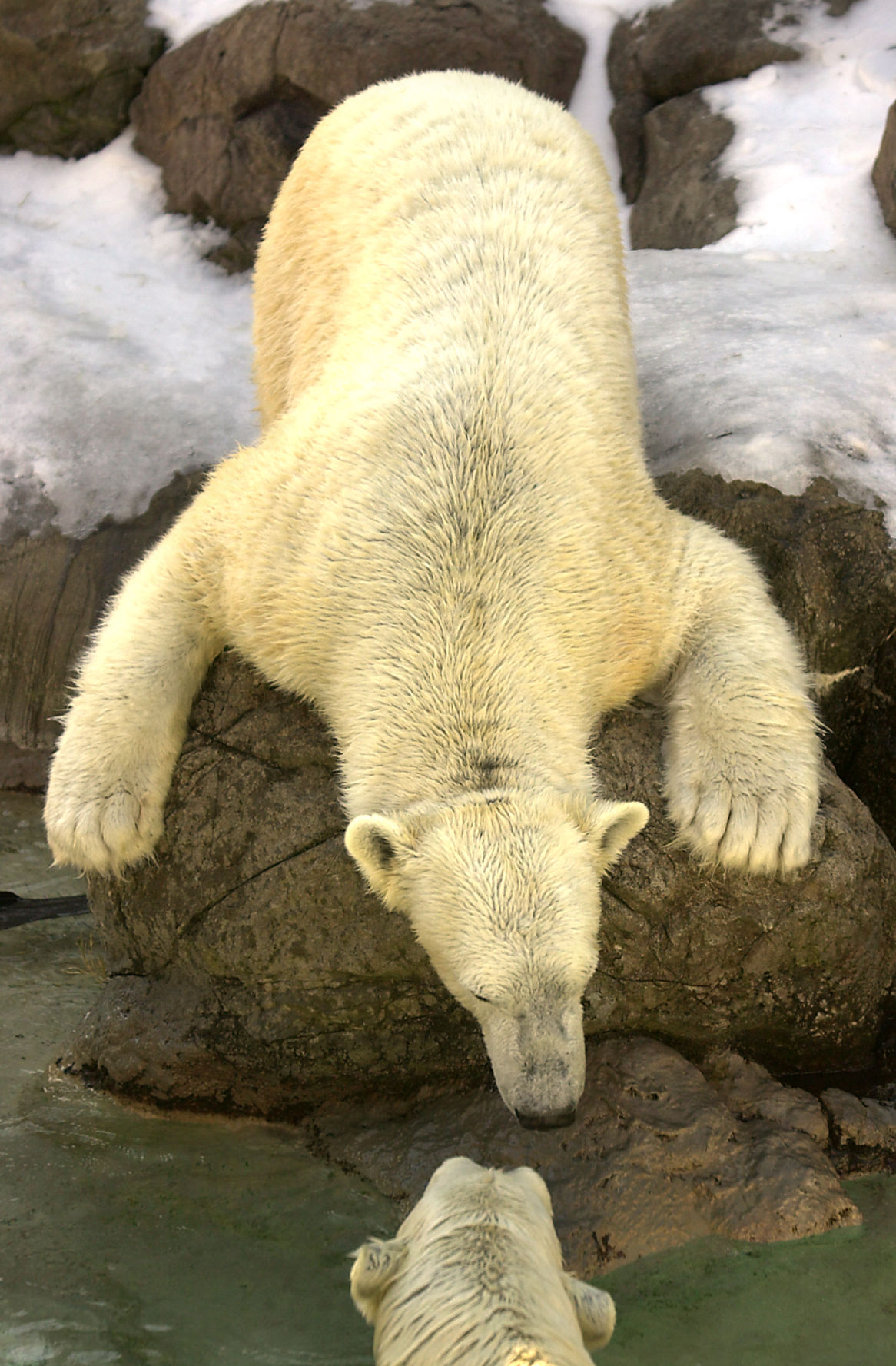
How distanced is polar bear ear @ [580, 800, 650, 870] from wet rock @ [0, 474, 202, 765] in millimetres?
3534

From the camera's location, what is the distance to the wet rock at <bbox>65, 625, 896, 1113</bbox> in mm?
3723

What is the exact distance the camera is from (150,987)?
401cm

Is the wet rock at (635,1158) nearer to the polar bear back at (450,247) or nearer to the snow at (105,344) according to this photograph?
the polar bear back at (450,247)

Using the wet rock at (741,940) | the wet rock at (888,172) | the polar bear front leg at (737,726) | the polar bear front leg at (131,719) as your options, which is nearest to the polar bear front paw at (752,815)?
the polar bear front leg at (737,726)

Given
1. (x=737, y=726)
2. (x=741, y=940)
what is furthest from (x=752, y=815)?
(x=741, y=940)

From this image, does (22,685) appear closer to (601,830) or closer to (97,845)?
(97,845)

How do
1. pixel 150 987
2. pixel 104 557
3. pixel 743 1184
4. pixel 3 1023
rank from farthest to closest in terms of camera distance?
pixel 104 557 → pixel 3 1023 → pixel 150 987 → pixel 743 1184

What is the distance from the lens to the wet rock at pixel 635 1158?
340 cm

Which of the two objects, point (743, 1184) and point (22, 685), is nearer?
point (743, 1184)

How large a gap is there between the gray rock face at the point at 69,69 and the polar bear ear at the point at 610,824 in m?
7.17

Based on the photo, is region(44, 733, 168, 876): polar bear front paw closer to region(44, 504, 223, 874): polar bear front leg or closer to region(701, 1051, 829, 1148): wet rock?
region(44, 504, 223, 874): polar bear front leg

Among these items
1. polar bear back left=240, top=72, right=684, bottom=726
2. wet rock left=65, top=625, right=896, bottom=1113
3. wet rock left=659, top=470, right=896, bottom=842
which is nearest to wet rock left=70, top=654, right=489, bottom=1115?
wet rock left=65, top=625, right=896, bottom=1113

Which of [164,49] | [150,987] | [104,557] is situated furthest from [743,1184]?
[164,49]

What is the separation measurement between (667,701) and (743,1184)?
138 cm
